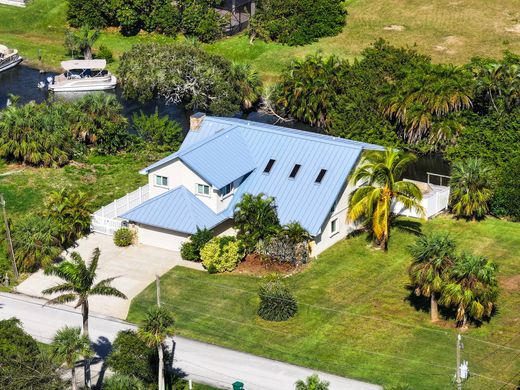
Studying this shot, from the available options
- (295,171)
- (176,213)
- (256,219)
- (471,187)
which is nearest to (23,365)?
(176,213)

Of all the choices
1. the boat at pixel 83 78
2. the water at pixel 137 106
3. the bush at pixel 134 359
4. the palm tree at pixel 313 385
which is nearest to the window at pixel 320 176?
the water at pixel 137 106

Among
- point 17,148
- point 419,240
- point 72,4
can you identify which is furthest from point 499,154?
point 72,4

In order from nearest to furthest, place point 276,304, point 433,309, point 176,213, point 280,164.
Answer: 1. point 433,309
2. point 276,304
3. point 176,213
4. point 280,164

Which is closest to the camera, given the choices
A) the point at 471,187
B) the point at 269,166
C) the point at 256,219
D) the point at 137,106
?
the point at 256,219

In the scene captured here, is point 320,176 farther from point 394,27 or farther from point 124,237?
point 394,27

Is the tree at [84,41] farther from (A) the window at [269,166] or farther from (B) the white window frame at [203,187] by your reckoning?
(B) the white window frame at [203,187]

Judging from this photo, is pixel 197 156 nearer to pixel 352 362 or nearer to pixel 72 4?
pixel 352 362

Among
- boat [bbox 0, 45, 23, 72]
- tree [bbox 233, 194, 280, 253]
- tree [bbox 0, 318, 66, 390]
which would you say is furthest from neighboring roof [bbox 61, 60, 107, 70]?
tree [bbox 0, 318, 66, 390]
